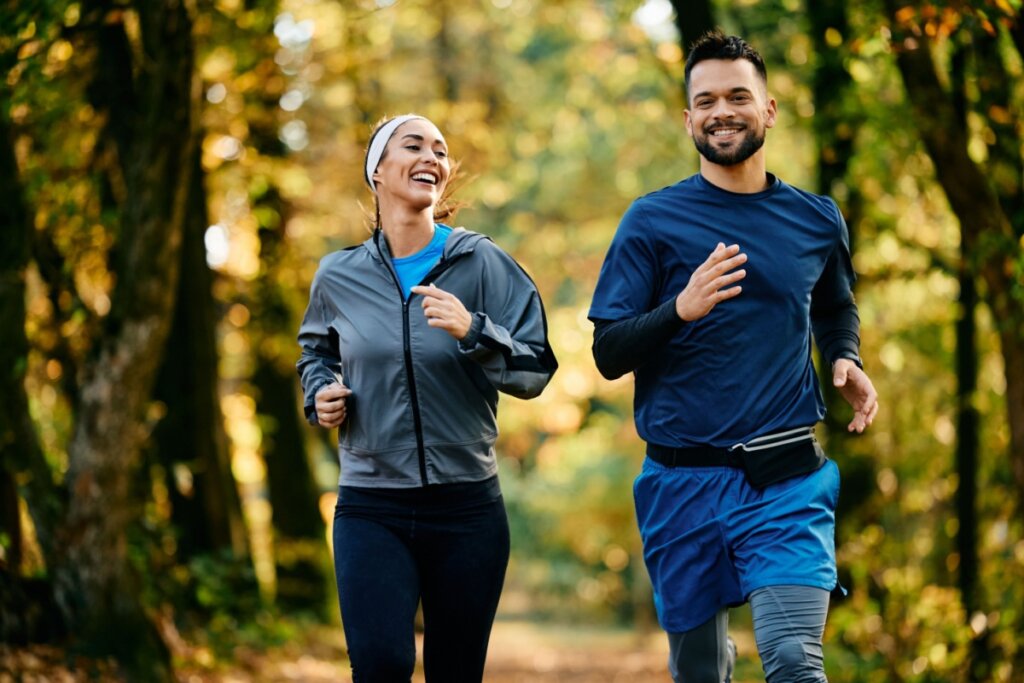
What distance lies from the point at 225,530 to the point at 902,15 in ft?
28.7

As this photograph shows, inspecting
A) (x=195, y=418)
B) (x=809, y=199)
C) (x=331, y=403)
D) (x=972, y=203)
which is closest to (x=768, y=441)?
(x=809, y=199)

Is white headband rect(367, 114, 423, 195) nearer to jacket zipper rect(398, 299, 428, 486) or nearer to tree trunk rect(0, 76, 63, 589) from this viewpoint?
jacket zipper rect(398, 299, 428, 486)

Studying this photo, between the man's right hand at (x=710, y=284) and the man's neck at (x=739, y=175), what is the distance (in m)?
0.43

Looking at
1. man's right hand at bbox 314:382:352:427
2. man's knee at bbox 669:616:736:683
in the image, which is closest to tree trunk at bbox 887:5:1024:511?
man's knee at bbox 669:616:736:683

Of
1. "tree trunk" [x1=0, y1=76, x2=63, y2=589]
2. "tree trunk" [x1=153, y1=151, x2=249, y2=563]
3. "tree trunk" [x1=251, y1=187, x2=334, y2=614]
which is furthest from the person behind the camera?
"tree trunk" [x1=251, y1=187, x2=334, y2=614]

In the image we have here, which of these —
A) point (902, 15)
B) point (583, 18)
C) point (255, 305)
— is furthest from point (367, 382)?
Answer: point (583, 18)

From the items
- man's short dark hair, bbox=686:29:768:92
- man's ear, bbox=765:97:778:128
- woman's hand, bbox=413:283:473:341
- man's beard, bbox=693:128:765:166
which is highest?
man's short dark hair, bbox=686:29:768:92

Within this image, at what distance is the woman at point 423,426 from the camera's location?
4672mm

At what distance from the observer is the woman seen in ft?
15.3

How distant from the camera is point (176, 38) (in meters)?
8.62

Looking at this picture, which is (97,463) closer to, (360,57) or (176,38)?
(176,38)

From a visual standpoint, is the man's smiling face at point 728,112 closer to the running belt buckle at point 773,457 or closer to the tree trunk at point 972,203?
the running belt buckle at point 773,457

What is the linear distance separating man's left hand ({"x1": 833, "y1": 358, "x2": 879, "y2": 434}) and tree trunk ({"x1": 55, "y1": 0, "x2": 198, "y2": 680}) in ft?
15.9

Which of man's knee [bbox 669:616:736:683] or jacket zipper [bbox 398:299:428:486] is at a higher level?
jacket zipper [bbox 398:299:428:486]
